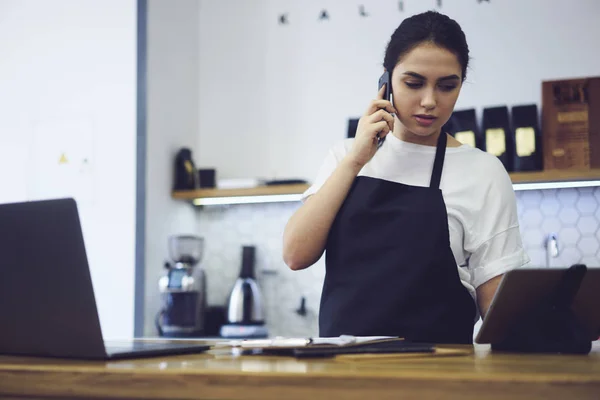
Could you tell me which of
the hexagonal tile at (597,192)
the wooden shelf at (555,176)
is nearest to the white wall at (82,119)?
the wooden shelf at (555,176)

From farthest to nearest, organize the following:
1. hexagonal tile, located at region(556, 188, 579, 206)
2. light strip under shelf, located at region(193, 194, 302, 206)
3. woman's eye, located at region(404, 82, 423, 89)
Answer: light strip under shelf, located at region(193, 194, 302, 206) < hexagonal tile, located at region(556, 188, 579, 206) < woman's eye, located at region(404, 82, 423, 89)

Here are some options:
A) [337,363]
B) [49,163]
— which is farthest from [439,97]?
[49,163]

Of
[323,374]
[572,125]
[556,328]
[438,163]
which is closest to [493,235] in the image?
[438,163]

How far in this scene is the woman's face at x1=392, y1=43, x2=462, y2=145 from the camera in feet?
5.09

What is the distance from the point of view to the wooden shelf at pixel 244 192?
327 centimetres

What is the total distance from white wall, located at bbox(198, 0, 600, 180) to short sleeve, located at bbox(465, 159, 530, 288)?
68.4 inches

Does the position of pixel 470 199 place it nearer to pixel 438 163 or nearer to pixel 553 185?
pixel 438 163

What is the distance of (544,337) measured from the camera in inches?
42.0

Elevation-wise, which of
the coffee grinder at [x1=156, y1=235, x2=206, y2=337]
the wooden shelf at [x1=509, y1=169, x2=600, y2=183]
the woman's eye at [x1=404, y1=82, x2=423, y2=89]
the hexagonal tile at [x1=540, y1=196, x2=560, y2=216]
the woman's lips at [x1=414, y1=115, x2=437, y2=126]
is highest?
the woman's eye at [x1=404, y1=82, x2=423, y2=89]

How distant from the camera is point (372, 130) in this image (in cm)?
153

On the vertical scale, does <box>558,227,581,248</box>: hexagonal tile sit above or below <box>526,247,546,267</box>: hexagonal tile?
above

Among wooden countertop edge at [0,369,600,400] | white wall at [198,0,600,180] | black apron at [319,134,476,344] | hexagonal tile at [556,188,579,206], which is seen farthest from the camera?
white wall at [198,0,600,180]

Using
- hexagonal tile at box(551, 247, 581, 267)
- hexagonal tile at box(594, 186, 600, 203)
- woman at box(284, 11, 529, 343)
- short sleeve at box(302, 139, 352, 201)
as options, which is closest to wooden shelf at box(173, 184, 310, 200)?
hexagonal tile at box(551, 247, 581, 267)

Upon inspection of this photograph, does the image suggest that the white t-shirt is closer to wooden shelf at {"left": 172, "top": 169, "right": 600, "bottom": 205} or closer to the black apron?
the black apron
